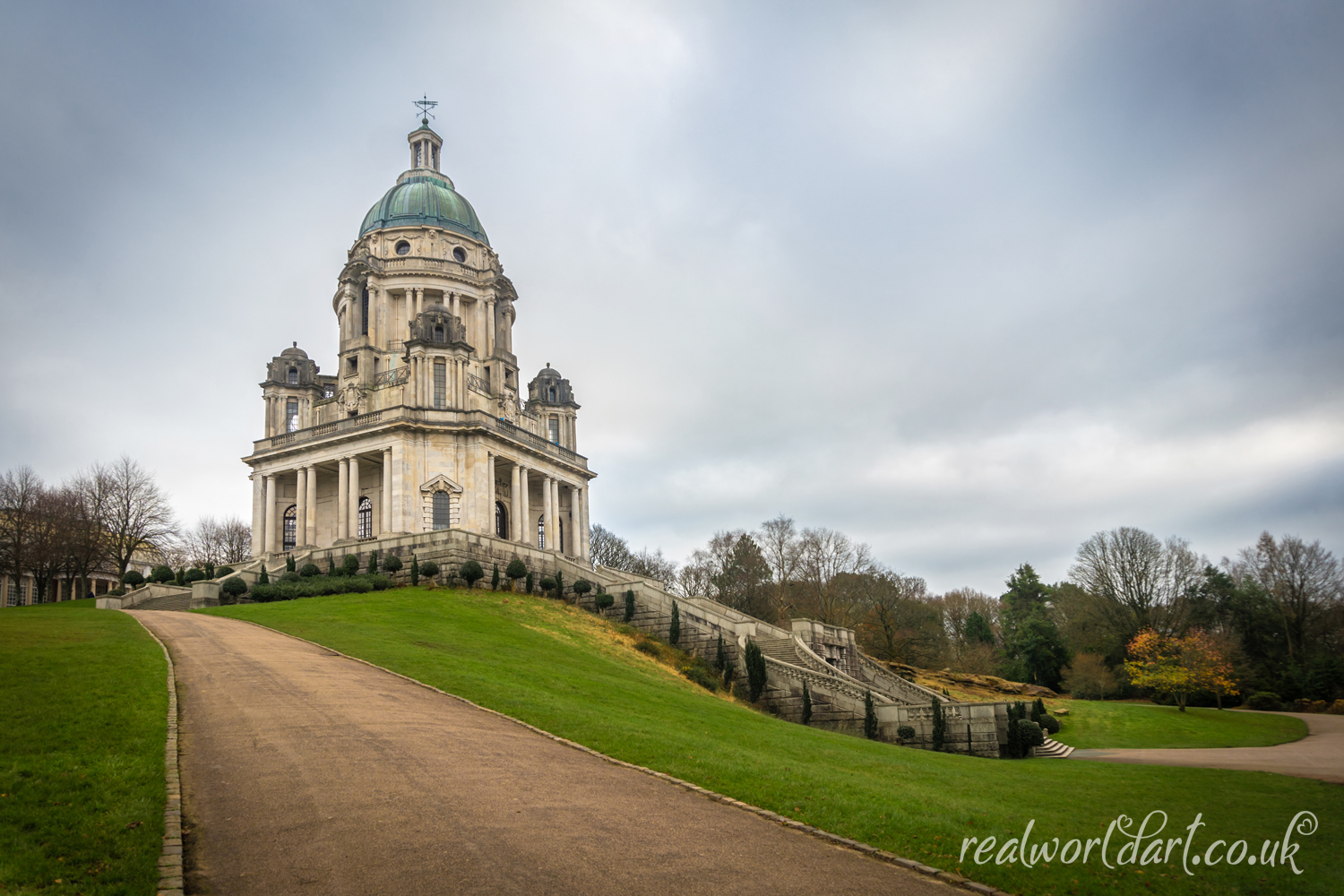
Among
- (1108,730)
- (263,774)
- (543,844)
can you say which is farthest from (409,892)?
(1108,730)

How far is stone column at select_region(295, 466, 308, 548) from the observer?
5614 cm

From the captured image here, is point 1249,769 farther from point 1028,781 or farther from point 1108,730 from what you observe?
point 1108,730

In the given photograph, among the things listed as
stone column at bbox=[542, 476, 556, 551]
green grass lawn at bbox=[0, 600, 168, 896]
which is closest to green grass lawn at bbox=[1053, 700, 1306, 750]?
stone column at bbox=[542, 476, 556, 551]

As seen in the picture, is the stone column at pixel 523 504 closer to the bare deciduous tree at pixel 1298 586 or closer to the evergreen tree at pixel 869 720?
the evergreen tree at pixel 869 720

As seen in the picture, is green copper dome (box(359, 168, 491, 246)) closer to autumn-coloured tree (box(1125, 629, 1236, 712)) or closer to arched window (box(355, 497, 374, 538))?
arched window (box(355, 497, 374, 538))

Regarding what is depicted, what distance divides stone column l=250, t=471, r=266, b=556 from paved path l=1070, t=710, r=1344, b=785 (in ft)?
164

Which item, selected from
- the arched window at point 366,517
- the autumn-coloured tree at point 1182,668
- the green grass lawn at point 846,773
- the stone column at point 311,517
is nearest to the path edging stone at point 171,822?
the green grass lawn at point 846,773

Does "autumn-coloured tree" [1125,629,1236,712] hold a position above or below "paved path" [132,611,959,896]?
below

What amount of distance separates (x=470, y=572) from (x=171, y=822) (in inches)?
1291

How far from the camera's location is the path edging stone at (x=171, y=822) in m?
9.15

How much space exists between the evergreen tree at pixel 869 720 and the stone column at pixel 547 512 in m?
30.9

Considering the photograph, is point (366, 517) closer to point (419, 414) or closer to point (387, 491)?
point (387, 491)

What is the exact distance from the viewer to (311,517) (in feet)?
186

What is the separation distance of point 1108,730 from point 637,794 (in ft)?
138
